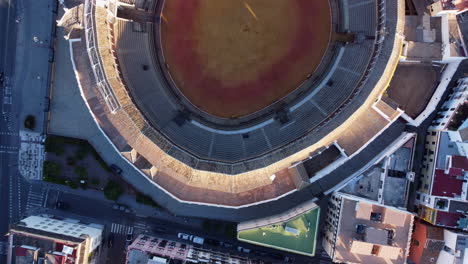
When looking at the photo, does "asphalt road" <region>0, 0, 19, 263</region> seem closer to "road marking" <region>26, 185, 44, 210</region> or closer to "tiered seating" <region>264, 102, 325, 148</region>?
"road marking" <region>26, 185, 44, 210</region>

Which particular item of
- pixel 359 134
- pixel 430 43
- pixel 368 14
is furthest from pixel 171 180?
pixel 430 43

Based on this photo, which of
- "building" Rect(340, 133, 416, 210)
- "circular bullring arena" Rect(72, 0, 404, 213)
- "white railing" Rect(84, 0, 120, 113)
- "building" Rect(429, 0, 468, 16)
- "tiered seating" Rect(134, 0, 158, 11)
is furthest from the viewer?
"tiered seating" Rect(134, 0, 158, 11)

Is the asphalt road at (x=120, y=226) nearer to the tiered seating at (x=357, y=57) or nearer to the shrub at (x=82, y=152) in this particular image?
the shrub at (x=82, y=152)

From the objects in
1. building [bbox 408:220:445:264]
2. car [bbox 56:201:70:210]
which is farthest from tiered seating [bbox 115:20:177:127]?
building [bbox 408:220:445:264]

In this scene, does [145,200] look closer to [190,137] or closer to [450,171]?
[190,137]

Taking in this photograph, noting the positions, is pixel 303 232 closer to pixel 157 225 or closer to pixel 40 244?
pixel 157 225

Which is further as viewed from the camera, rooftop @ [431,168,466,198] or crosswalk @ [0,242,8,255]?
crosswalk @ [0,242,8,255]
